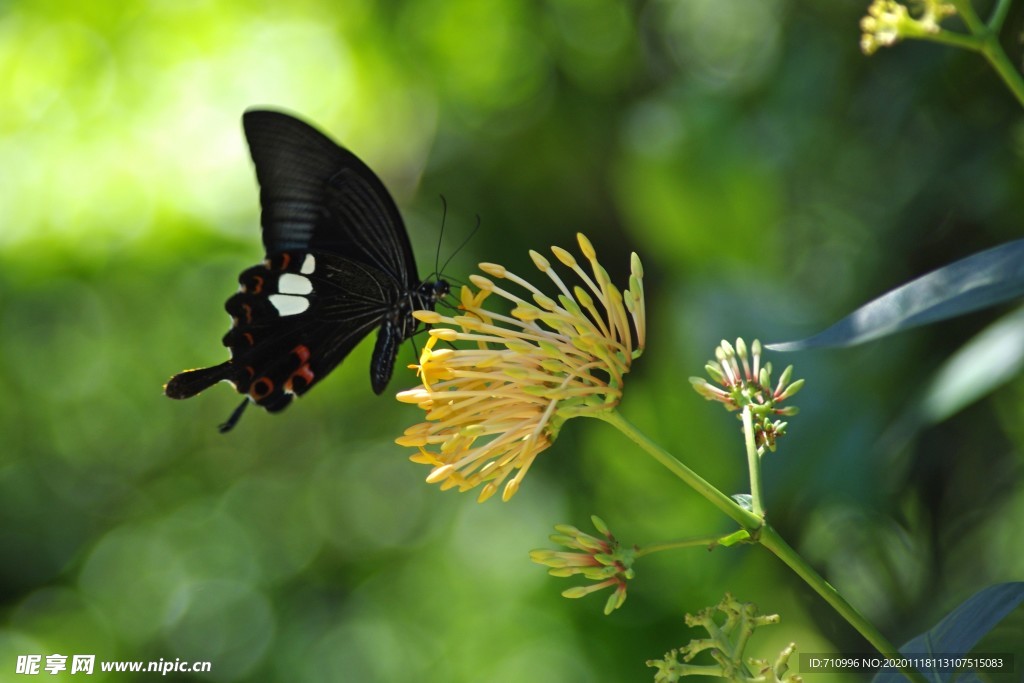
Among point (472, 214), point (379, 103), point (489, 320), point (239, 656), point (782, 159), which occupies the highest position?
point (379, 103)

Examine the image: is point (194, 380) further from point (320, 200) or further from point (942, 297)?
point (942, 297)

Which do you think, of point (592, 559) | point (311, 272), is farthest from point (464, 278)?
point (592, 559)

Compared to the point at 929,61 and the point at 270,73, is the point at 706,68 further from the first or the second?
the point at 270,73

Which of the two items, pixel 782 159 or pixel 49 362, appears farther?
pixel 49 362

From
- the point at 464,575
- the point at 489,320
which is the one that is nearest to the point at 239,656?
the point at 464,575

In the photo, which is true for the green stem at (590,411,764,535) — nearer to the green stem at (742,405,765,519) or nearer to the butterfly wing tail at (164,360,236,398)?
the green stem at (742,405,765,519)

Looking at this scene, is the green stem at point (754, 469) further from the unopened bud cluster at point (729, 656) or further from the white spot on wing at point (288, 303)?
the white spot on wing at point (288, 303)

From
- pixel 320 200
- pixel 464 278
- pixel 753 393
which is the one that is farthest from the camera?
pixel 464 278

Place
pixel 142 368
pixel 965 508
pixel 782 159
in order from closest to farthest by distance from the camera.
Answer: pixel 965 508, pixel 782 159, pixel 142 368
